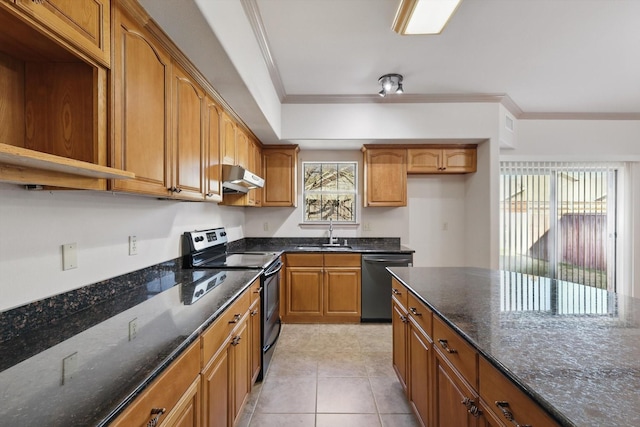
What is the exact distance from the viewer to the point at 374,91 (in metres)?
3.30

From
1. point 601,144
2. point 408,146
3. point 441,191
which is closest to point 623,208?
point 601,144

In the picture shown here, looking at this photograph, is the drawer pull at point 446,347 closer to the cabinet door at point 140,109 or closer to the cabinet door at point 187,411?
the cabinet door at point 187,411

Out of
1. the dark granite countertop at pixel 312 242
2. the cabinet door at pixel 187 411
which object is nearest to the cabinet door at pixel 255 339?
the cabinet door at pixel 187 411

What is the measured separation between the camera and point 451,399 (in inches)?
48.9

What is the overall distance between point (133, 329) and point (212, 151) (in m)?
1.39

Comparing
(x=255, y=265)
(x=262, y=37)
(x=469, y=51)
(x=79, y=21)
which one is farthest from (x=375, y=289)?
(x=79, y=21)

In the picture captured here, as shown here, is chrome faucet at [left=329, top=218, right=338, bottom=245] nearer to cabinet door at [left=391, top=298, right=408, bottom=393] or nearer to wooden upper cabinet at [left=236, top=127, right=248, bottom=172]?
wooden upper cabinet at [left=236, top=127, right=248, bottom=172]

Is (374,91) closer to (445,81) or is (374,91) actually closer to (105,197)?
(445,81)

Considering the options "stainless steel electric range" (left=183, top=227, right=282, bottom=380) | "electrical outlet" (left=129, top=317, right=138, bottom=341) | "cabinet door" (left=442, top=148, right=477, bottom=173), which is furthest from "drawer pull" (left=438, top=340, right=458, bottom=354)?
"cabinet door" (left=442, top=148, right=477, bottom=173)

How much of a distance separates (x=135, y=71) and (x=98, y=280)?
996mm

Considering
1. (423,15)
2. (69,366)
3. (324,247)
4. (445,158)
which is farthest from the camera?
(324,247)

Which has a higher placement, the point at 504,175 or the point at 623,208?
the point at 504,175

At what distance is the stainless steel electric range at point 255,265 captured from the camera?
2.31m

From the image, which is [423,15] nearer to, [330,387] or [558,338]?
[558,338]
